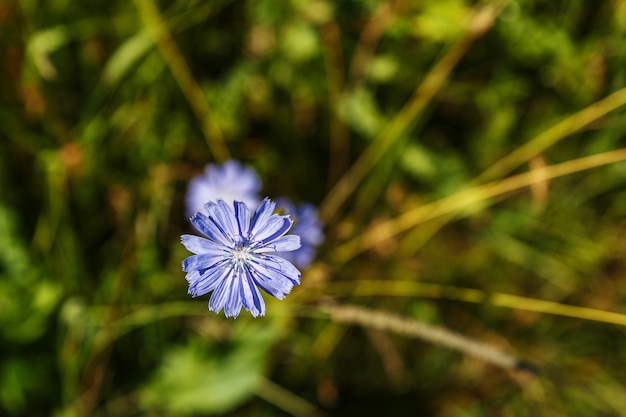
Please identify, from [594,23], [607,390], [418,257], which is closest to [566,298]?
[607,390]

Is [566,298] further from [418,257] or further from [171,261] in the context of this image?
[171,261]

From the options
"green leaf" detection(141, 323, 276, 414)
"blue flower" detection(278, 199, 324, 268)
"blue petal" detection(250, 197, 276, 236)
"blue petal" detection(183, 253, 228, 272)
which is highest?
"blue flower" detection(278, 199, 324, 268)

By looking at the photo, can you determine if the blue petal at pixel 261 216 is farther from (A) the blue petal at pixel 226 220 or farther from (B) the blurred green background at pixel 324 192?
(B) the blurred green background at pixel 324 192

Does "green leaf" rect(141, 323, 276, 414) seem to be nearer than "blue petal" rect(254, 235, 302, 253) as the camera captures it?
No

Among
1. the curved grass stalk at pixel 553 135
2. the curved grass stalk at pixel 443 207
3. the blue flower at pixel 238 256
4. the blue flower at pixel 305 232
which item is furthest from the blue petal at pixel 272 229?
the curved grass stalk at pixel 553 135

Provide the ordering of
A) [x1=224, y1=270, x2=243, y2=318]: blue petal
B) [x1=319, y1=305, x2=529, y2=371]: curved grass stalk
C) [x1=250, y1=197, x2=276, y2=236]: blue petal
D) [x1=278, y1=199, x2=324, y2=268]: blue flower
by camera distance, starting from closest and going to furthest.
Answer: [x1=224, y1=270, x2=243, y2=318]: blue petal → [x1=250, y1=197, x2=276, y2=236]: blue petal → [x1=319, y1=305, x2=529, y2=371]: curved grass stalk → [x1=278, y1=199, x2=324, y2=268]: blue flower

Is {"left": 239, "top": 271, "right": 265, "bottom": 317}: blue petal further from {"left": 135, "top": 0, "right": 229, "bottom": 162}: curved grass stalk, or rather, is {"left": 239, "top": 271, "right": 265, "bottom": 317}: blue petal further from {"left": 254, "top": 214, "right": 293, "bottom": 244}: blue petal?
{"left": 135, "top": 0, "right": 229, "bottom": 162}: curved grass stalk

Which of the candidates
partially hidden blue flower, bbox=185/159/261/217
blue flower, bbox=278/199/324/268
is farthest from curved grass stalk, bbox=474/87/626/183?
partially hidden blue flower, bbox=185/159/261/217
